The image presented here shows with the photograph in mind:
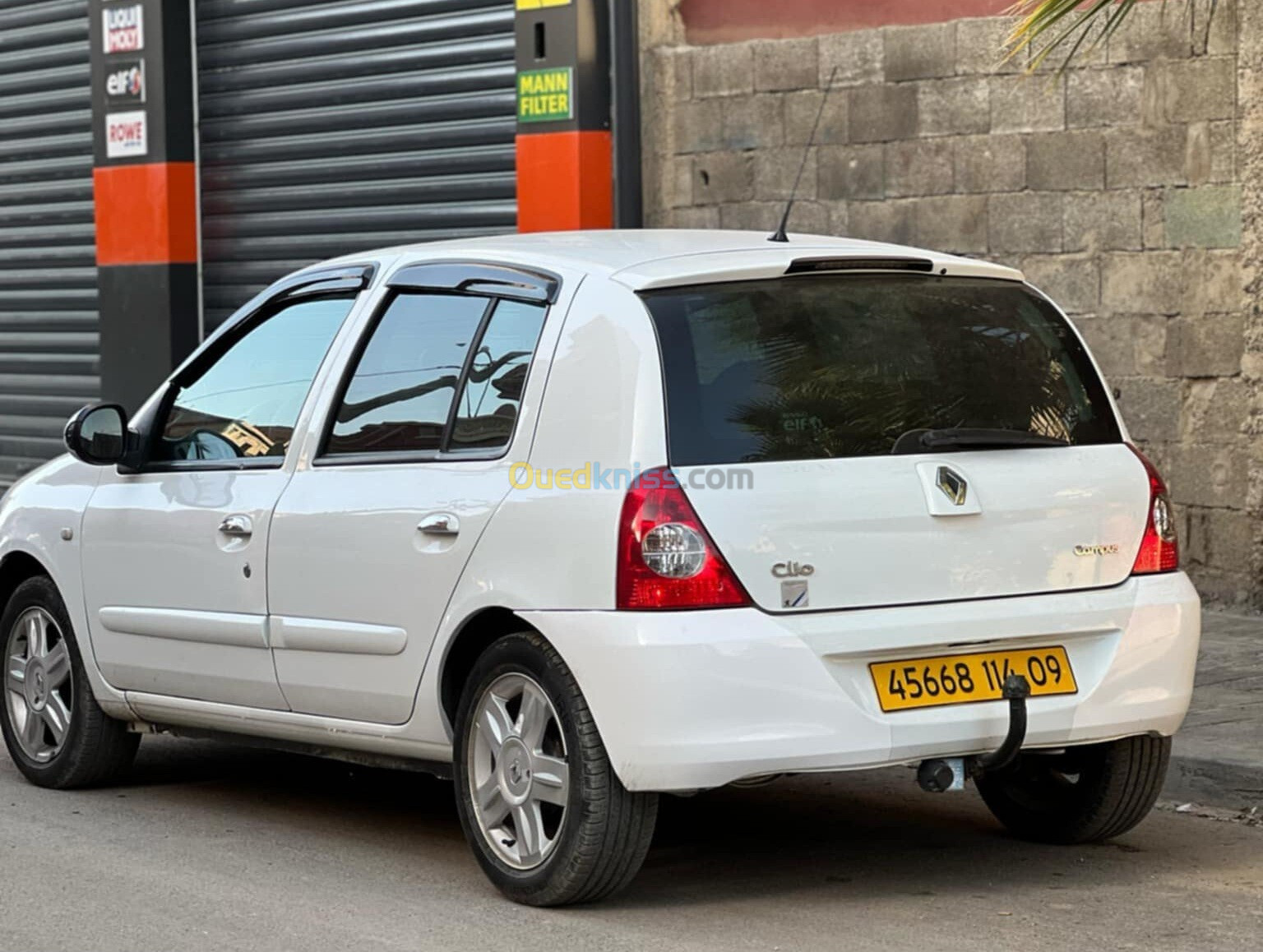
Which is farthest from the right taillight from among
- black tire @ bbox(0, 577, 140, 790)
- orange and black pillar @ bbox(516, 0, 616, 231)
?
orange and black pillar @ bbox(516, 0, 616, 231)

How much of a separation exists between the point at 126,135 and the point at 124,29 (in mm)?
763

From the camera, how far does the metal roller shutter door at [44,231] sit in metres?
16.7

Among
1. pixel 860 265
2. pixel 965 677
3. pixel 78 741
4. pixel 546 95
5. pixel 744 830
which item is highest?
pixel 546 95

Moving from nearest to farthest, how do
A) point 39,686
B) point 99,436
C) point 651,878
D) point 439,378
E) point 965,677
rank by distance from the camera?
point 965,677 → point 651,878 → point 439,378 → point 99,436 → point 39,686

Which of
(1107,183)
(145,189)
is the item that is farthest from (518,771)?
(145,189)

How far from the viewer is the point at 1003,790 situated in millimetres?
6129

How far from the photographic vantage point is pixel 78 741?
695 centimetres

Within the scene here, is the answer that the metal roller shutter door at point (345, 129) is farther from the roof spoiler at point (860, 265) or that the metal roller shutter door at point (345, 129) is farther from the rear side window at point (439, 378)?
the roof spoiler at point (860, 265)

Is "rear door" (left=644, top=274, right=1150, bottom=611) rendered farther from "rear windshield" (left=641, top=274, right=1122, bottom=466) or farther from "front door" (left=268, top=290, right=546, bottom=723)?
"front door" (left=268, top=290, right=546, bottom=723)

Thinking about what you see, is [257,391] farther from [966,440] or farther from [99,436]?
[966,440]

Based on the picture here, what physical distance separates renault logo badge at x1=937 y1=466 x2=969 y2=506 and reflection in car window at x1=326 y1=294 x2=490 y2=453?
130 cm

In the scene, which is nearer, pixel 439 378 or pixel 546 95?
pixel 439 378

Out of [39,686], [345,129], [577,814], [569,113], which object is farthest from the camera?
[345,129]
